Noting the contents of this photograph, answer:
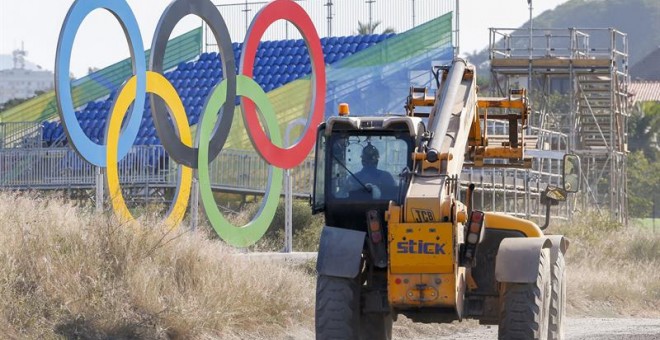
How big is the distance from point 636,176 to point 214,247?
53213 millimetres

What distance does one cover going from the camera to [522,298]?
13.4 m

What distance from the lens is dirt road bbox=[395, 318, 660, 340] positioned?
1902cm

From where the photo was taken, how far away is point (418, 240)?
12.6 metres

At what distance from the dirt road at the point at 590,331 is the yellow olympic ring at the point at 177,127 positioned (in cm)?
436

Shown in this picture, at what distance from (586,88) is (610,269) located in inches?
637

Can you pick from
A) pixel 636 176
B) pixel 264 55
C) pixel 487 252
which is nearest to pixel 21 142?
pixel 264 55

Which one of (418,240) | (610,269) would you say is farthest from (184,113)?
(418,240)

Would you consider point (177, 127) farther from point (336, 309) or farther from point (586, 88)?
point (586, 88)

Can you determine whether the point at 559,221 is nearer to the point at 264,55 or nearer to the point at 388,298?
the point at 264,55

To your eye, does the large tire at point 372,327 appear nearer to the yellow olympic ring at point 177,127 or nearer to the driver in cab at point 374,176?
the driver in cab at point 374,176

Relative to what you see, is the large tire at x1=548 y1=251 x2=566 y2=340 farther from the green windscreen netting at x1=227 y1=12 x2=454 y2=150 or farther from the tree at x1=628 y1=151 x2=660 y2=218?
the tree at x1=628 y1=151 x2=660 y2=218

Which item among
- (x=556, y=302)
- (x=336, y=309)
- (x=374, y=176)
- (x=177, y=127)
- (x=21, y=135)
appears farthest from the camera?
(x=21, y=135)

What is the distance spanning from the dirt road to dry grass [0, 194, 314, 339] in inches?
93.4

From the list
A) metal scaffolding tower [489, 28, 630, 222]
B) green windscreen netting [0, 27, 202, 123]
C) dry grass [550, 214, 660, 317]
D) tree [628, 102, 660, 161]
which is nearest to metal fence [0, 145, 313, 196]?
dry grass [550, 214, 660, 317]
